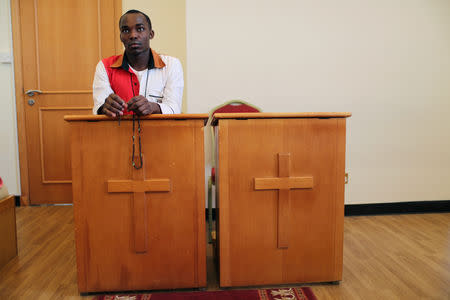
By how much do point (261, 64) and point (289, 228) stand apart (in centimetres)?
151

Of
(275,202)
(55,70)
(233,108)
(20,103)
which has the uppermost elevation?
(55,70)

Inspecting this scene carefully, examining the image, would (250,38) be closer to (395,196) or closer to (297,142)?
(297,142)

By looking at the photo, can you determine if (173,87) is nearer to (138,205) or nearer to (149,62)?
(149,62)

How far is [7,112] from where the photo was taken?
2898 millimetres

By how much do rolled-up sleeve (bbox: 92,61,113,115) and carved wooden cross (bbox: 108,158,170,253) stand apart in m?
0.51

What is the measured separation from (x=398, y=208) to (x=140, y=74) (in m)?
2.44

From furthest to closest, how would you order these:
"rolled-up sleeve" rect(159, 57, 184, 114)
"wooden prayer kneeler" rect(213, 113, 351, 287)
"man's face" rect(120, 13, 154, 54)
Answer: "rolled-up sleeve" rect(159, 57, 184, 114), "man's face" rect(120, 13, 154, 54), "wooden prayer kneeler" rect(213, 113, 351, 287)

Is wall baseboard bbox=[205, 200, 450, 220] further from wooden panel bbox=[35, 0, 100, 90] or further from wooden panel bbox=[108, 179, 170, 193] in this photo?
wooden panel bbox=[35, 0, 100, 90]

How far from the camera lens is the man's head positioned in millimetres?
1529

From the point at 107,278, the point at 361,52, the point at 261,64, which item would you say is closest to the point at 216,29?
the point at 261,64

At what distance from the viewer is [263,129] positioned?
1.34 meters

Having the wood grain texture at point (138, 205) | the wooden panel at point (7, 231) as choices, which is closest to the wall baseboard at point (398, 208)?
the wood grain texture at point (138, 205)

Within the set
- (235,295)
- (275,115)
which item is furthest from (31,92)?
(235,295)

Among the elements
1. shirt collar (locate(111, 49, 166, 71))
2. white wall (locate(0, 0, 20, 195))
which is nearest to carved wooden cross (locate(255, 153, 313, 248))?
shirt collar (locate(111, 49, 166, 71))
